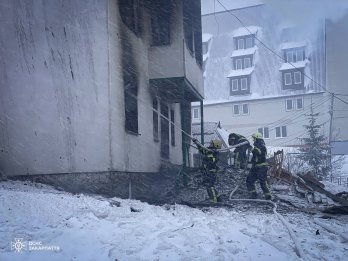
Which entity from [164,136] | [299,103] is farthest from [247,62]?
[164,136]

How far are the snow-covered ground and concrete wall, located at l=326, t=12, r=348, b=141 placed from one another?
114 ft

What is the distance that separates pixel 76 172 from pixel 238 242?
4.04 metres

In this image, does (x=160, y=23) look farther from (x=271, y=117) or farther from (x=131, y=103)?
(x=271, y=117)

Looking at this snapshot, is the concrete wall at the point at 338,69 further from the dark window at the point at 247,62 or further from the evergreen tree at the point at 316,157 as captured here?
the evergreen tree at the point at 316,157

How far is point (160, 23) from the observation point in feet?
40.3

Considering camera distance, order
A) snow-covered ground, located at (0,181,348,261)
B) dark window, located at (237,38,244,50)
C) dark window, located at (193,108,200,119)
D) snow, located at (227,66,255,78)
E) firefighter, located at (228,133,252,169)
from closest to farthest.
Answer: snow-covered ground, located at (0,181,348,261) → firefighter, located at (228,133,252,169) → snow, located at (227,66,255,78) → dark window, located at (237,38,244,50) → dark window, located at (193,108,200,119)

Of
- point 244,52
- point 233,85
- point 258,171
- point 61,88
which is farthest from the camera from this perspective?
point 233,85

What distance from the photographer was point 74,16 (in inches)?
309

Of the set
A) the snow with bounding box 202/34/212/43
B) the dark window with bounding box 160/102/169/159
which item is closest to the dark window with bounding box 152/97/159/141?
the dark window with bounding box 160/102/169/159

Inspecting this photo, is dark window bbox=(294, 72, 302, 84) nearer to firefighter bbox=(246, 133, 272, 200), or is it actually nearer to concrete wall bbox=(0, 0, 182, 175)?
firefighter bbox=(246, 133, 272, 200)

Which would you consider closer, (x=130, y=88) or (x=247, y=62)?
(x=130, y=88)

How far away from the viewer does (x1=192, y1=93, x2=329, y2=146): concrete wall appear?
36312 mm

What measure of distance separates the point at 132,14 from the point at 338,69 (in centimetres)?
3321

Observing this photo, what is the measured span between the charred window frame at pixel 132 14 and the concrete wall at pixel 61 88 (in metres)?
0.60
